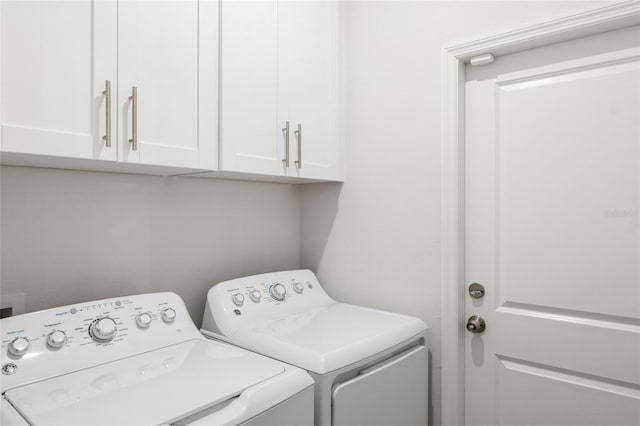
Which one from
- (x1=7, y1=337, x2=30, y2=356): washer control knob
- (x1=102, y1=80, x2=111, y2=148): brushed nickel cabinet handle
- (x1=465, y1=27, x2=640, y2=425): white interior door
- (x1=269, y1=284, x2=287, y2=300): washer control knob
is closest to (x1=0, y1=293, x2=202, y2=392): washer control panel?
(x1=7, y1=337, x2=30, y2=356): washer control knob

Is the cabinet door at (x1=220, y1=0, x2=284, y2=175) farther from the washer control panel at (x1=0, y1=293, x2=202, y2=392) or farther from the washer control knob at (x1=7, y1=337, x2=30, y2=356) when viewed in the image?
the washer control knob at (x1=7, y1=337, x2=30, y2=356)

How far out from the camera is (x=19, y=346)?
109cm

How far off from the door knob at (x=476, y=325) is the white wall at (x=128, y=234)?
92 cm

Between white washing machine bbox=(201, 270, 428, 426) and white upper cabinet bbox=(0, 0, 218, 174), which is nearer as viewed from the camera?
white upper cabinet bbox=(0, 0, 218, 174)

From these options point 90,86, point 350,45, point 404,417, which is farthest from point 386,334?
point 350,45

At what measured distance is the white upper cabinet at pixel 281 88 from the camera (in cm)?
151

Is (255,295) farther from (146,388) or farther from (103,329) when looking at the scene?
(146,388)

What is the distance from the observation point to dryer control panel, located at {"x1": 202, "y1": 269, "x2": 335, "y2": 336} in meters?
1.55

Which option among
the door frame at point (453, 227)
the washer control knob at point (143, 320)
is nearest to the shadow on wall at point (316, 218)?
the door frame at point (453, 227)

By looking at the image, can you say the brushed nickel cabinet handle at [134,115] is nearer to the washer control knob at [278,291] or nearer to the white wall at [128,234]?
the white wall at [128,234]

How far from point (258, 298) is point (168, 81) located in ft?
2.82

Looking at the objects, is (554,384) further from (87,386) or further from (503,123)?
(87,386)

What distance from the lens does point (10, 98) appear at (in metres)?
1.00

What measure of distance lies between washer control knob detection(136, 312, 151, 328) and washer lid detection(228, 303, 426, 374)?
0.29 m
